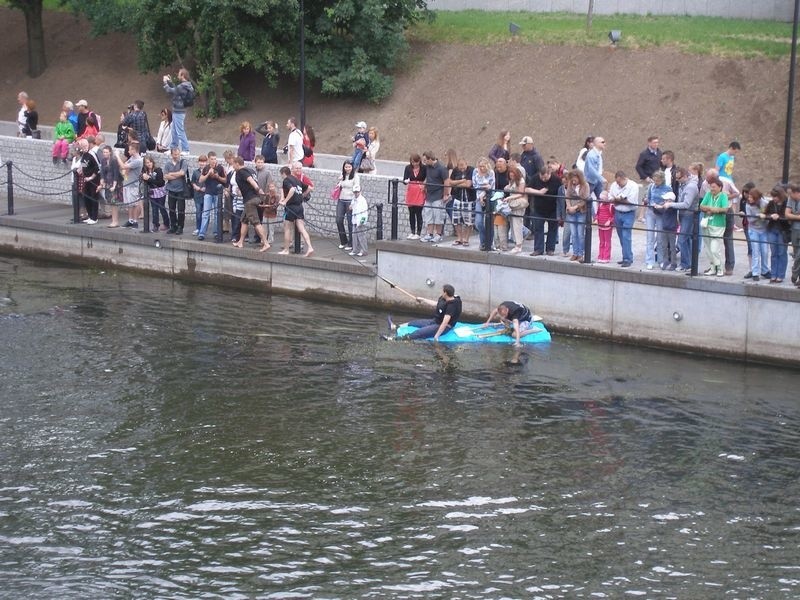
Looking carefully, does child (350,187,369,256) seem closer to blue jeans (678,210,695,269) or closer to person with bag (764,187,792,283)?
blue jeans (678,210,695,269)

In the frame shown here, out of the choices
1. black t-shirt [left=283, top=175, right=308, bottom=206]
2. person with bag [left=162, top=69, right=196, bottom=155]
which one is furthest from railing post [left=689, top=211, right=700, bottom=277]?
person with bag [left=162, top=69, right=196, bottom=155]

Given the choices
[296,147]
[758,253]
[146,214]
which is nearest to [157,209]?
[146,214]

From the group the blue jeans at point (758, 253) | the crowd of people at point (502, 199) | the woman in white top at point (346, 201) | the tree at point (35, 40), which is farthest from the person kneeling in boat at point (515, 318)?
the tree at point (35, 40)

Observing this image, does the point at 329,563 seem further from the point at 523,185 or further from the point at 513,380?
the point at 523,185

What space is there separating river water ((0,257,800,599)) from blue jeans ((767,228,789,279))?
5.14 feet

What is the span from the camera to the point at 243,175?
24484 mm

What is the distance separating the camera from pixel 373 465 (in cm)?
1568

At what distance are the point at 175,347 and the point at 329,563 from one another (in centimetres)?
842

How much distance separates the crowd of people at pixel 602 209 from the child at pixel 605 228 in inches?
0.7

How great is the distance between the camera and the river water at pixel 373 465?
12.8m

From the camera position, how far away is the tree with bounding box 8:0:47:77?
4222 centimetres

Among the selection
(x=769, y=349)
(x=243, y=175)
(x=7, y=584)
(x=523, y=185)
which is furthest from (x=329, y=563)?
(x=243, y=175)

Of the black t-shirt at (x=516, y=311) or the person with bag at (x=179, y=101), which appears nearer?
the black t-shirt at (x=516, y=311)

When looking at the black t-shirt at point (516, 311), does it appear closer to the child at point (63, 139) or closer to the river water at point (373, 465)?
the river water at point (373, 465)
